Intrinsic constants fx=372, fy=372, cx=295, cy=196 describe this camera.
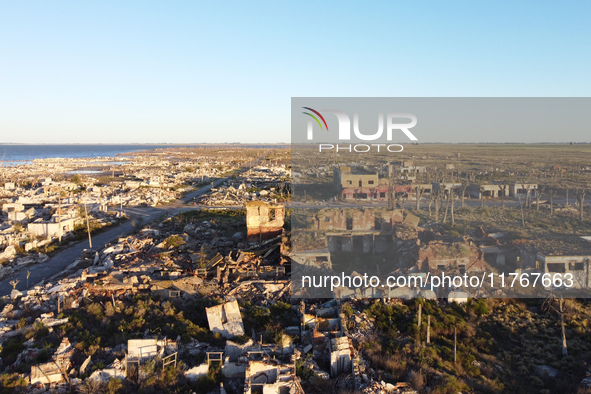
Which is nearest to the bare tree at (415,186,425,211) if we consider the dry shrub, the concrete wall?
the concrete wall

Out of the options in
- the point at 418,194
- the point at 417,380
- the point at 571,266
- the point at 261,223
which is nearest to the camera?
the point at 417,380

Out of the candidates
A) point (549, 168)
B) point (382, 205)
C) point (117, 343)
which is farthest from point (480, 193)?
point (117, 343)

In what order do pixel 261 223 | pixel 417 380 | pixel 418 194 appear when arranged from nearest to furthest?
1. pixel 417 380
2. pixel 261 223
3. pixel 418 194

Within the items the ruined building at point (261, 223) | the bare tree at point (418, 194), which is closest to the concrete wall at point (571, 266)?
the ruined building at point (261, 223)

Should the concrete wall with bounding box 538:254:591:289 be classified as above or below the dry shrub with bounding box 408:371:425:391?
above

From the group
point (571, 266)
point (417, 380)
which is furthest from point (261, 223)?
point (571, 266)

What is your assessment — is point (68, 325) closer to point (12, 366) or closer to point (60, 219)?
point (12, 366)

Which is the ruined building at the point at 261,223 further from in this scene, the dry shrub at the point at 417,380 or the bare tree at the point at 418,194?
the bare tree at the point at 418,194

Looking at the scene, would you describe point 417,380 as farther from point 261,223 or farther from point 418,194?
point 418,194

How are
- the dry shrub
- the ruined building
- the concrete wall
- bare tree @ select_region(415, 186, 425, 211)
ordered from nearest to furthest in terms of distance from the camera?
the dry shrub, the concrete wall, the ruined building, bare tree @ select_region(415, 186, 425, 211)

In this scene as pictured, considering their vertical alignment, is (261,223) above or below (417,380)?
above

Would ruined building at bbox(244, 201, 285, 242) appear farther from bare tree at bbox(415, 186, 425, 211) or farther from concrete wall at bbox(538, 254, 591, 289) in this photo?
bare tree at bbox(415, 186, 425, 211)
